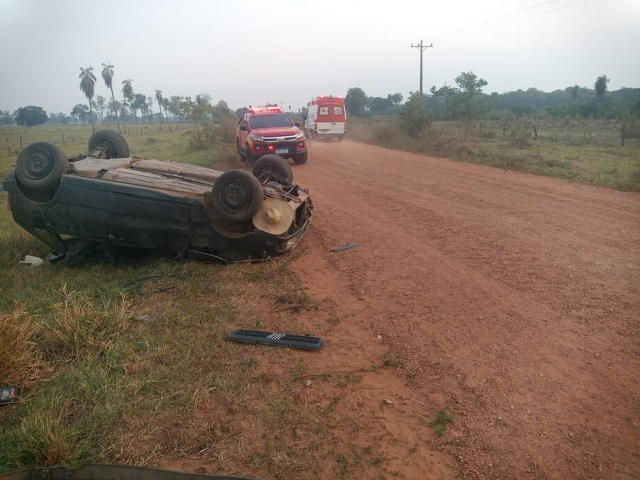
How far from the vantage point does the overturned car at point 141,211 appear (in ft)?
20.8

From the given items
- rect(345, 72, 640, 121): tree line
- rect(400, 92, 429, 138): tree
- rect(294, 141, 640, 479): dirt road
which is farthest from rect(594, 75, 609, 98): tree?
rect(294, 141, 640, 479): dirt road

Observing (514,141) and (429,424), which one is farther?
(514,141)

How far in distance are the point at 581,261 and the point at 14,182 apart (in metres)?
7.47

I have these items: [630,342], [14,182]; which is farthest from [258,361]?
[14,182]

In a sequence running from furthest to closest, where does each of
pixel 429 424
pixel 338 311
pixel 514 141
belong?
pixel 514 141, pixel 338 311, pixel 429 424

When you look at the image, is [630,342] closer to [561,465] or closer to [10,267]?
[561,465]

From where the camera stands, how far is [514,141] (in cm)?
2325

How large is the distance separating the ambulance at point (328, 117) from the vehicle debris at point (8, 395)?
25.4 m

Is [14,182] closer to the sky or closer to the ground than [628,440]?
closer to the sky

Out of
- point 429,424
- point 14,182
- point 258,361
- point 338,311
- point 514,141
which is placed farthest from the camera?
point 514,141

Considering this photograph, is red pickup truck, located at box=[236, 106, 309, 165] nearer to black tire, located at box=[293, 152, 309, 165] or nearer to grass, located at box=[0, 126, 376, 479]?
black tire, located at box=[293, 152, 309, 165]

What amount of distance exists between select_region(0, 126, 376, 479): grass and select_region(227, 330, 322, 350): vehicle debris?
0.08 metres

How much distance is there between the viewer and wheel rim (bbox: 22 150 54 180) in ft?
21.8

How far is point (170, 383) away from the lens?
3.80m
